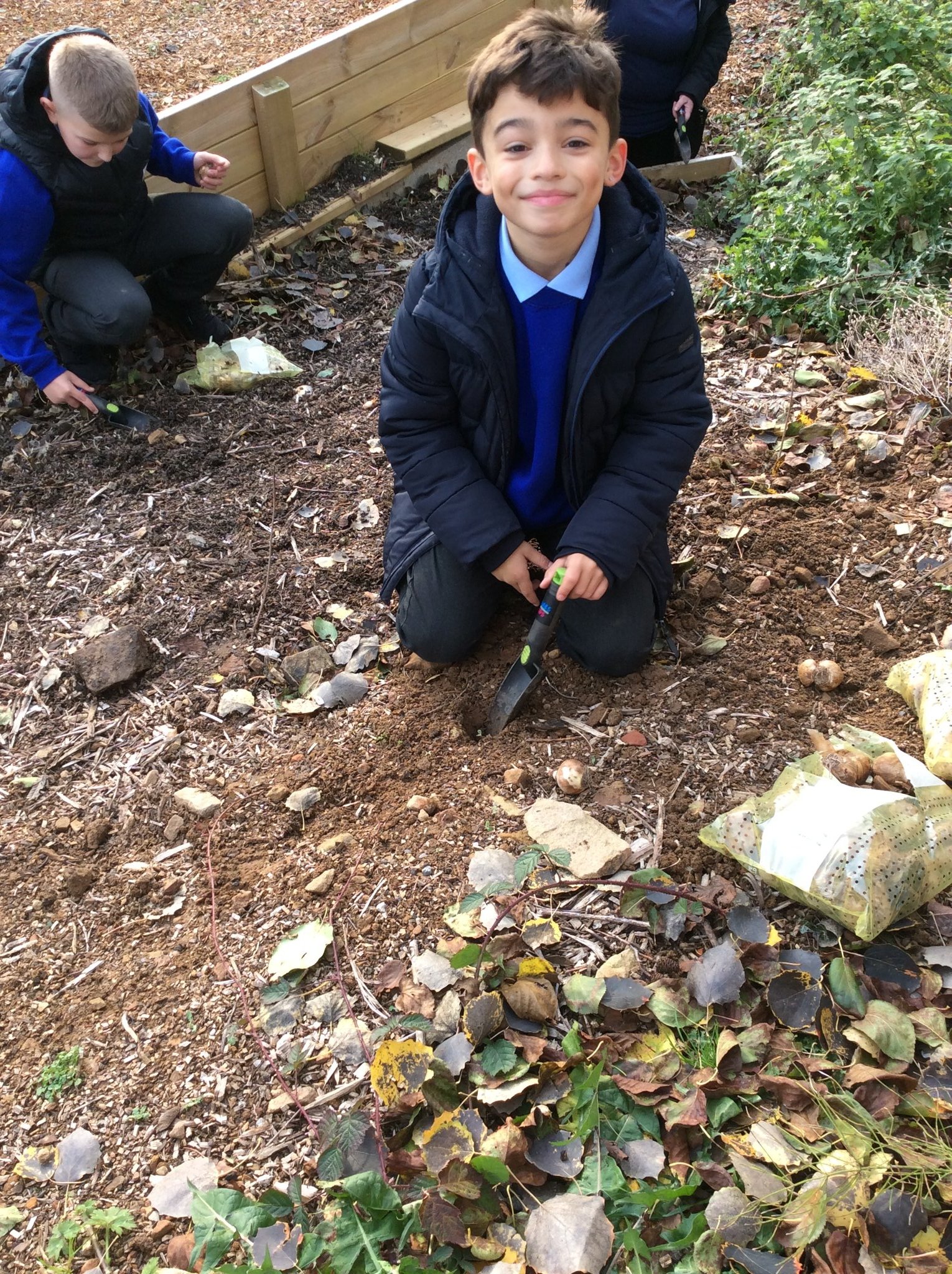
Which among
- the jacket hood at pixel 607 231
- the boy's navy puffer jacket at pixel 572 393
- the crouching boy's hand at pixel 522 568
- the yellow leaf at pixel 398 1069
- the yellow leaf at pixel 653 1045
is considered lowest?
the yellow leaf at pixel 653 1045

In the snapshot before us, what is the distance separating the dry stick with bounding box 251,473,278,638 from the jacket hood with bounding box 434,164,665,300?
110cm

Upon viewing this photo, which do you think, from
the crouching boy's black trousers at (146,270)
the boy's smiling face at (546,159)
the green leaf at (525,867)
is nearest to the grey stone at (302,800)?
the green leaf at (525,867)

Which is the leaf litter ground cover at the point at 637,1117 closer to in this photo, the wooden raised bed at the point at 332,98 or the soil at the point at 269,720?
the soil at the point at 269,720

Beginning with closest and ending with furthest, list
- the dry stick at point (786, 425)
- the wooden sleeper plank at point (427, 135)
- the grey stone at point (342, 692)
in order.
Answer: the grey stone at point (342, 692) < the dry stick at point (786, 425) < the wooden sleeper plank at point (427, 135)

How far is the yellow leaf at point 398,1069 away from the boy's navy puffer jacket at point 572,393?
3.53 ft

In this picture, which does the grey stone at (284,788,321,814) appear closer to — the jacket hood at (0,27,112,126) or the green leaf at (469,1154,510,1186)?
the green leaf at (469,1154,510,1186)

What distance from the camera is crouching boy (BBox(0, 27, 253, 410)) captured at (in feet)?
9.56

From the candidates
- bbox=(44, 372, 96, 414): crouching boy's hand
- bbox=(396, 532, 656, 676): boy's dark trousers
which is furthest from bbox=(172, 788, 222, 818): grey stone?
bbox=(44, 372, 96, 414): crouching boy's hand

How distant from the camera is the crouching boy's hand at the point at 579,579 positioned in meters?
2.20

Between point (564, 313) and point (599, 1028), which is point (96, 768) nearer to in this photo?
point (599, 1028)

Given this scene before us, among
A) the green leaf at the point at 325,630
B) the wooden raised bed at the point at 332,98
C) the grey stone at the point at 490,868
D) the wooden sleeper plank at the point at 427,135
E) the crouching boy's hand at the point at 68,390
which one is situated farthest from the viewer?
the wooden sleeper plank at the point at 427,135

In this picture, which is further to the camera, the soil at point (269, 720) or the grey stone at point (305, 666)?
the grey stone at point (305, 666)

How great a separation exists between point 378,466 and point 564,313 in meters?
A: 1.26

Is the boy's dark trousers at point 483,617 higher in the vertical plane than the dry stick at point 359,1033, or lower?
higher
